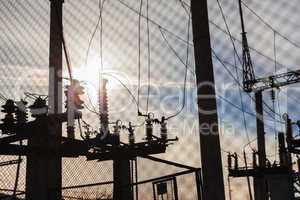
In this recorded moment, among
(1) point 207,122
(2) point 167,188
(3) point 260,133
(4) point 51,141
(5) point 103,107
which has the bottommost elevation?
(2) point 167,188

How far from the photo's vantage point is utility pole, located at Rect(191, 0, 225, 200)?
24.0ft

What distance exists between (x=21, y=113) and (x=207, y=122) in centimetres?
647

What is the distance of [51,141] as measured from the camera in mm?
11422

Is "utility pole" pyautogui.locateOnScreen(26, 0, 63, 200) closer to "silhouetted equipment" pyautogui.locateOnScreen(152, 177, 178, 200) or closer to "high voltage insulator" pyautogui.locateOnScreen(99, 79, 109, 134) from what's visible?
"high voltage insulator" pyautogui.locateOnScreen(99, 79, 109, 134)

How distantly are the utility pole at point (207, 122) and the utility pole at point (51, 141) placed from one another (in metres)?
3.30

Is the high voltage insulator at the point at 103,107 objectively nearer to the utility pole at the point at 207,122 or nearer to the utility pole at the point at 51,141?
the utility pole at the point at 51,141

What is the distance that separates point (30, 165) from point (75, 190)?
3.52 m

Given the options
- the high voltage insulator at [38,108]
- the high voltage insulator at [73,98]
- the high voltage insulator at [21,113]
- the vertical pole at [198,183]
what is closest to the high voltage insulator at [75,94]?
the high voltage insulator at [73,98]

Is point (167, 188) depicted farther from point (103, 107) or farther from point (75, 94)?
point (103, 107)

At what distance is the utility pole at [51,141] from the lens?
10078 mm

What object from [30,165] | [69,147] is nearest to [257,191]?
[69,147]

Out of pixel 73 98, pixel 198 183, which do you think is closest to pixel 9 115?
pixel 73 98

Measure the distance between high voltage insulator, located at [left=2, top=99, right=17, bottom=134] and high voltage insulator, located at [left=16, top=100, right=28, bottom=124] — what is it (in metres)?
0.63

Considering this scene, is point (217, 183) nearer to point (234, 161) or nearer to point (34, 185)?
Result: point (34, 185)
